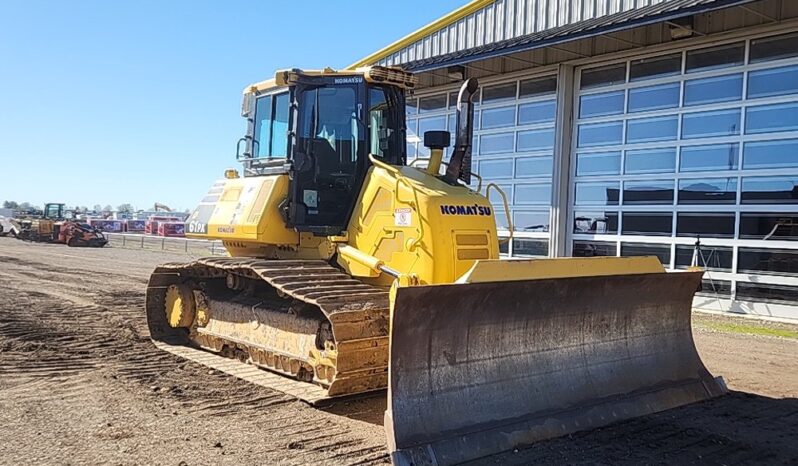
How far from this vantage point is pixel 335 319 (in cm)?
550

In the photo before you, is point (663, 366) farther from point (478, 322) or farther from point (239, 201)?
point (239, 201)

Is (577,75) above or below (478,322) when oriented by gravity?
above

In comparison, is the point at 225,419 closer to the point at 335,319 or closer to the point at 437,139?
the point at 335,319

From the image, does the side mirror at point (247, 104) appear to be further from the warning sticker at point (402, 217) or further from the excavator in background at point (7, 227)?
the excavator in background at point (7, 227)

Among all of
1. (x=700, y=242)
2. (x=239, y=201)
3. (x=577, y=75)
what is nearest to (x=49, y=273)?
(x=239, y=201)

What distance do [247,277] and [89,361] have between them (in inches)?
75.2

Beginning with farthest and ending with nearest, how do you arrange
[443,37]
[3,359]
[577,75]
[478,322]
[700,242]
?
[443,37] < [577,75] < [700,242] < [3,359] < [478,322]

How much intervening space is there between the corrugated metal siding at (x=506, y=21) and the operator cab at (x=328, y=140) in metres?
8.09

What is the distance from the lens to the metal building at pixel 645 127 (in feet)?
→ 37.6

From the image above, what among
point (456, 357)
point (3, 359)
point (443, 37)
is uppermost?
point (443, 37)

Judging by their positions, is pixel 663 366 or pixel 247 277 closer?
pixel 663 366

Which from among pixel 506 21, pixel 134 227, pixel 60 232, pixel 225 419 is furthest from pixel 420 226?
pixel 134 227

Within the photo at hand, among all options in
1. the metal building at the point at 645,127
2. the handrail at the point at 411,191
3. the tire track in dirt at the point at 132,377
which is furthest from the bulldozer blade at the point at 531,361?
the metal building at the point at 645,127

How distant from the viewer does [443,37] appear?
55.8 feet
